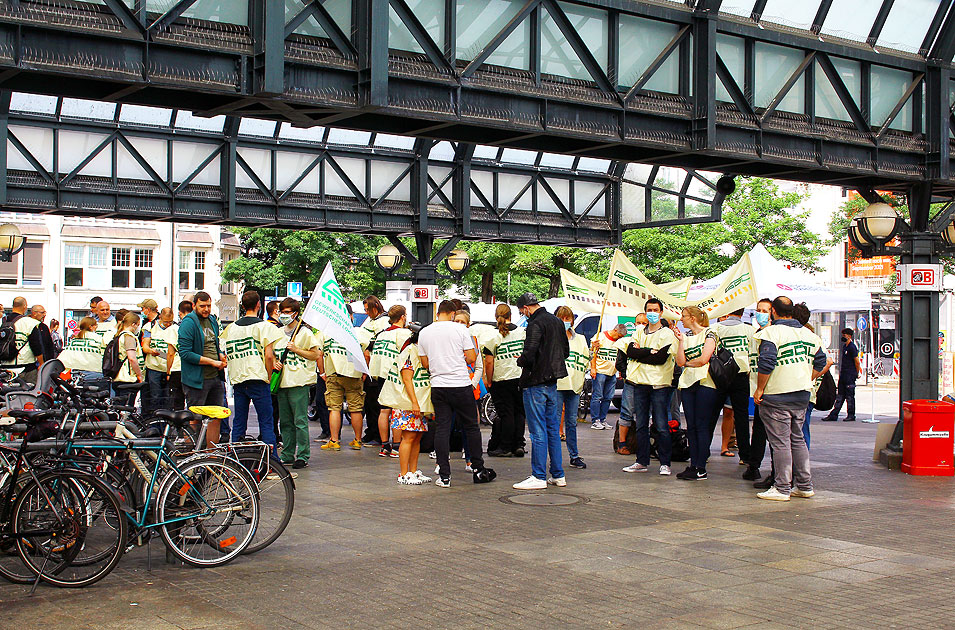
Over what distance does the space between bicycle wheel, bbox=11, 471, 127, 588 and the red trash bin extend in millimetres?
9531

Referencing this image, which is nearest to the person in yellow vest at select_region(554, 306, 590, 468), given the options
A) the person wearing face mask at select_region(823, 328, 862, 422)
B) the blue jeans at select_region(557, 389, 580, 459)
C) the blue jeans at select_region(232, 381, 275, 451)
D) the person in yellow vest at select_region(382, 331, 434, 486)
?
the blue jeans at select_region(557, 389, 580, 459)

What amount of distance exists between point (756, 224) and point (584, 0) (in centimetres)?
3205

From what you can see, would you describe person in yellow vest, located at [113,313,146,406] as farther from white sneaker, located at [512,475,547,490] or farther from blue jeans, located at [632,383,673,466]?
blue jeans, located at [632,383,673,466]

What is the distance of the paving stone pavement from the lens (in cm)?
611

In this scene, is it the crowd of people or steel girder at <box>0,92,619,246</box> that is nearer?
the crowd of people

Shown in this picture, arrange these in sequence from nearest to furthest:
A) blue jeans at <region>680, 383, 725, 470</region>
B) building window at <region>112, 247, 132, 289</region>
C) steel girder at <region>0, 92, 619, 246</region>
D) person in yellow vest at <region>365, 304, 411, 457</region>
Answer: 1. blue jeans at <region>680, 383, 725, 470</region>
2. person in yellow vest at <region>365, 304, 411, 457</region>
3. steel girder at <region>0, 92, 619, 246</region>
4. building window at <region>112, 247, 132, 289</region>

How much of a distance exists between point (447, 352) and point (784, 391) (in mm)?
3404

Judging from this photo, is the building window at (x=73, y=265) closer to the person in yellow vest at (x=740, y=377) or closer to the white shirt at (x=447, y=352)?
the person in yellow vest at (x=740, y=377)

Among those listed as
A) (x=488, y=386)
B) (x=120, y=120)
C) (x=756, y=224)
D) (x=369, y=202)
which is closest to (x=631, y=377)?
(x=488, y=386)

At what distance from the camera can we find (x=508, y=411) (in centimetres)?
1381

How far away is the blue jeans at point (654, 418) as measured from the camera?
12242 mm

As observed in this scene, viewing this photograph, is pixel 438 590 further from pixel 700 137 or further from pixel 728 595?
pixel 700 137

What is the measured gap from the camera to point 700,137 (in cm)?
1241

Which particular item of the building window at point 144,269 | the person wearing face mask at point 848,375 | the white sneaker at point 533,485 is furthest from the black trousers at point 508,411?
the building window at point 144,269
